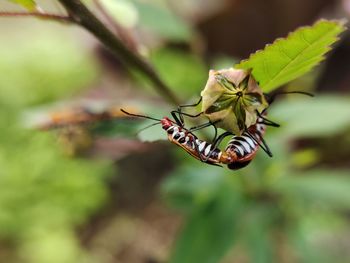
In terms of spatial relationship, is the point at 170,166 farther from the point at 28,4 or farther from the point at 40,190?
the point at 28,4

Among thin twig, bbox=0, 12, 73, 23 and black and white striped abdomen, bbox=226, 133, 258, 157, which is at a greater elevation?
thin twig, bbox=0, 12, 73, 23

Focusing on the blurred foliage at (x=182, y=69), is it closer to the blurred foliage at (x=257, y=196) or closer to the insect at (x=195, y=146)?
the blurred foliage at (x=257, y=196)

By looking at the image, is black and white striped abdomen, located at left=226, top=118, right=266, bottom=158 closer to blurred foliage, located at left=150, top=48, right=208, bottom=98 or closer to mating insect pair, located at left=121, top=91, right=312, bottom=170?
mating insect pair, located at left=121, top=91, right=312, bottom=170

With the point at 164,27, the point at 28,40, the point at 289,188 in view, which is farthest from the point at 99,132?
the point at 28,40

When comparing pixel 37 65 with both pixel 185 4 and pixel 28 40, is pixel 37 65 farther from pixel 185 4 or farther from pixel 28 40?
pixel 185 4

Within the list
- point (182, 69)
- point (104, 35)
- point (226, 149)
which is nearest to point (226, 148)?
point (226, 149)

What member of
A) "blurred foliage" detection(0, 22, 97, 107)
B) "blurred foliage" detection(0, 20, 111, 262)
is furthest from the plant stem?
"blurred foliage" detection(0, 22, 97, 107)

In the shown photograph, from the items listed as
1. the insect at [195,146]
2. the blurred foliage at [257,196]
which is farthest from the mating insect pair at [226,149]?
the blurred foliage at [257,196]
